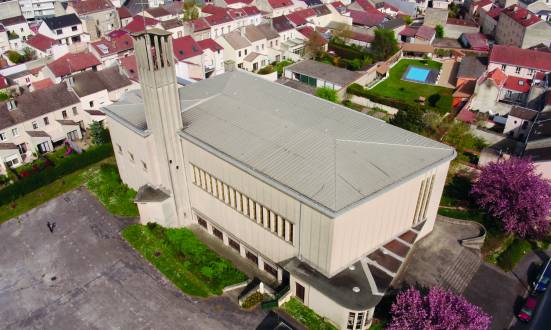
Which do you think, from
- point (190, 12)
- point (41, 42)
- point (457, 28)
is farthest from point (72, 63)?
point (457, 28)

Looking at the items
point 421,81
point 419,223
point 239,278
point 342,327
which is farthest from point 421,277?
point 421,81

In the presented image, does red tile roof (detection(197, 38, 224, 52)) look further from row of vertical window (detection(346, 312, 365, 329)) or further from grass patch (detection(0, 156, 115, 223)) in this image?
row of vertical window (detection(346, 312, 365, 329))

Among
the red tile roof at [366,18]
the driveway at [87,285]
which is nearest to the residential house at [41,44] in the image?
the driveway at [87,285]

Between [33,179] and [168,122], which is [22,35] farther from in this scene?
[168,122]

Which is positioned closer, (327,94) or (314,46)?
(327,94)

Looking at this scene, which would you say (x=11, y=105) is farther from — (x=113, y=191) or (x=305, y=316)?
(x=305, y=316)

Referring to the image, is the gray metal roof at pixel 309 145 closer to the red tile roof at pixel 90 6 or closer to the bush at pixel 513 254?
the bush at pixel 513 254
